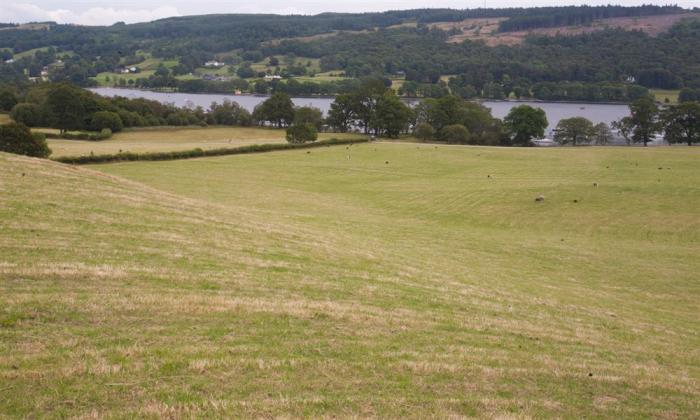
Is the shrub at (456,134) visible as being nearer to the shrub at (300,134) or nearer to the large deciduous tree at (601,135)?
the large deciduous tree at (601,135)

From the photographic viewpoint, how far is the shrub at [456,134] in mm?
111688

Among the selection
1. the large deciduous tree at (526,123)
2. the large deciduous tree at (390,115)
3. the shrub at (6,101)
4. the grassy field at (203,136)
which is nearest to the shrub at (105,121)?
the grassy field at (203,136)

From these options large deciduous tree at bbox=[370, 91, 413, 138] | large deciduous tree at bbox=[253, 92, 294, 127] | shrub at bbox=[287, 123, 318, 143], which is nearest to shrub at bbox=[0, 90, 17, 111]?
large deciduous tree at bbox=[253, 92, 294, 127]

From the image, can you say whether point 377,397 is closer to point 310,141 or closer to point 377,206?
point 377,206

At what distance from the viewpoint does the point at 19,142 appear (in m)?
45.5

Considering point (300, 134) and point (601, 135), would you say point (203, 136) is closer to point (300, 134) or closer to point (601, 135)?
point (300, 134)

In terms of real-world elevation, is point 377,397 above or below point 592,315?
above

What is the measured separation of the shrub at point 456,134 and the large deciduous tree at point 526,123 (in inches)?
359

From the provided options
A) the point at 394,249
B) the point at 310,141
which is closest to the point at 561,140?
the point at 310,141

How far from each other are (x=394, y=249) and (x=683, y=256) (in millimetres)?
16504

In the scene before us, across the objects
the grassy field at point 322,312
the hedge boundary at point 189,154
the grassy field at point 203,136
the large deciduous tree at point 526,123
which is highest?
the large deciduous tree at point 526,123

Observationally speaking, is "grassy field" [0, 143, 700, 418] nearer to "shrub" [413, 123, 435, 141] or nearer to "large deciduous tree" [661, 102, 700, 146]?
"shrub" [413, 123, 435, 141]

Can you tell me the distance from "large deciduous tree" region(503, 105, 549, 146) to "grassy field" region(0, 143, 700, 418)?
74132 mm

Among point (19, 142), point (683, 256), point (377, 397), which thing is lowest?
point (683, 256)
